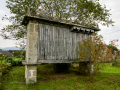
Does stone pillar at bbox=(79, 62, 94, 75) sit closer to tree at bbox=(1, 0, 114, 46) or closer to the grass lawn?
the grass lawn

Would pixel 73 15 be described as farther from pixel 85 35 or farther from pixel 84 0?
pixel 85 35

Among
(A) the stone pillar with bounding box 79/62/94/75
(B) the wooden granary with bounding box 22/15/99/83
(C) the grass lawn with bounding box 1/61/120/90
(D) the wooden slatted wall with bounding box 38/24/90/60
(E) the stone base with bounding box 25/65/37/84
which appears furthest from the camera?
(A) the stone pillar with bounding box 79/62/94/75

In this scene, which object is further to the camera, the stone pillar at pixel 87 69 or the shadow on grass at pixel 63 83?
the stone pillar at pixel 87 69

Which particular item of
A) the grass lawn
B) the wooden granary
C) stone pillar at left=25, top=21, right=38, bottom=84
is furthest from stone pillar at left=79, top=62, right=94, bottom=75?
stone pillar at left=25, top=21, right=38, bottom=84

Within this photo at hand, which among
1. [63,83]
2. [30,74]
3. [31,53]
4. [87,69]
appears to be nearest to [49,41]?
[31,53]

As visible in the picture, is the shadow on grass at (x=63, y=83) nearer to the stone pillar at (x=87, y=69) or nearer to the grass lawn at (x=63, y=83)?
the grass lawn at (x=63, y=83)

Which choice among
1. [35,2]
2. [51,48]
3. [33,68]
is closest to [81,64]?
[51,48]

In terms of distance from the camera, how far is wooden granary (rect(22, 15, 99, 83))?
5.50 m

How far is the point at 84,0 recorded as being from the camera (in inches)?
414

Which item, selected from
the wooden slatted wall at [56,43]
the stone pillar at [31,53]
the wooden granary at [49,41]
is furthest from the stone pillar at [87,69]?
the stone pillar at [31,53]

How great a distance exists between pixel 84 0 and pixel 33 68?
31.1 feet

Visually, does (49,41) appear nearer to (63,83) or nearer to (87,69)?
(63,83)

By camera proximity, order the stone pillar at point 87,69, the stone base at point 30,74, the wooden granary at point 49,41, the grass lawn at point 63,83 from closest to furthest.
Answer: the grass lawn at point 63,83, the stone base at point 30,74, the wooden granary at point 49,41, the stone pillar at point 87,69

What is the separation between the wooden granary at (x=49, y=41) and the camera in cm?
550
